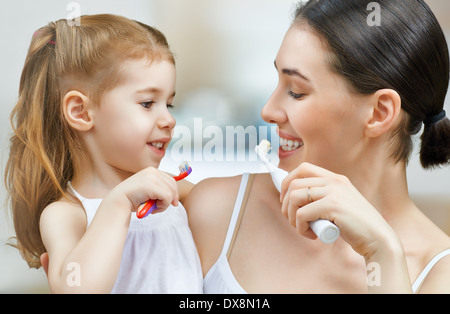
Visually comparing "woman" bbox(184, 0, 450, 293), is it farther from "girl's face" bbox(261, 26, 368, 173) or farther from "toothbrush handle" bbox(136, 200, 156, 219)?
"toothbrush handle" bbox(136, 200, 156, 219)

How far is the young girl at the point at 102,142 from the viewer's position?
2.46 feet

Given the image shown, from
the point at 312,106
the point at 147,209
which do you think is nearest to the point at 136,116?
the point at 147,209

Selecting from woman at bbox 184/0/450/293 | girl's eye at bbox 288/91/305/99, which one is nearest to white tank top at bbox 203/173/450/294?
woman at bbox 184/0/450/293

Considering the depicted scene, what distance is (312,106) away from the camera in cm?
75

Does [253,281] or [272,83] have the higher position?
[272,83]

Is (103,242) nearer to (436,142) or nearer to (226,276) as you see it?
(226,276)

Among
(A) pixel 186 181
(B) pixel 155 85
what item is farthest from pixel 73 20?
(A) pixel 186 181

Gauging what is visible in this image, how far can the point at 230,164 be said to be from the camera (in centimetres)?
90

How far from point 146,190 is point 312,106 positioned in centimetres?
27

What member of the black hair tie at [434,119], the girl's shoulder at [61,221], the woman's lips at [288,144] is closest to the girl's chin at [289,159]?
the woman's lips at [288,144]

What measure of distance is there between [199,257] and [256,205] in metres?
0.12

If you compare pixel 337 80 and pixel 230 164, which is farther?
pixel 230 164
